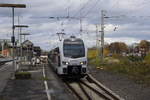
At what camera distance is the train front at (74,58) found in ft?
91.8

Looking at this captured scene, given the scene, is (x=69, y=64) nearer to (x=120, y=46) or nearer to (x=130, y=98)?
(x=130, y=98)

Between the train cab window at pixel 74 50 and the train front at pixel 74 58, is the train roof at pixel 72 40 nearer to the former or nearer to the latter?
the train front at pixel 74 58

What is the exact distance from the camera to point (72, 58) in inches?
1115

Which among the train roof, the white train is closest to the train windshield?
the white train

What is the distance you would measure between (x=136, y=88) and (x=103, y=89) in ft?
7.83

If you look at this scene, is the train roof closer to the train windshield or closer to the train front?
the train front

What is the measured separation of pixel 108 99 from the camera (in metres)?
17.9

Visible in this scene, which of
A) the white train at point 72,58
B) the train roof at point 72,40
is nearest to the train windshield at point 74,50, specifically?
the white train at point 72,58

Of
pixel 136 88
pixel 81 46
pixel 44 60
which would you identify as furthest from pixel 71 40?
pixel 44 60

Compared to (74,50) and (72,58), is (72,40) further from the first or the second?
(72,58)

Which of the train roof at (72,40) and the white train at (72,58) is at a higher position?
the train roof at (72,40)

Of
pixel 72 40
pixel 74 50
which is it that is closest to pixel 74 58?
pixel 74 50

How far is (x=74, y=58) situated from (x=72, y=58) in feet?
0.49

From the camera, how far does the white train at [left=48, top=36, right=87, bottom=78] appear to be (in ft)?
91.8
